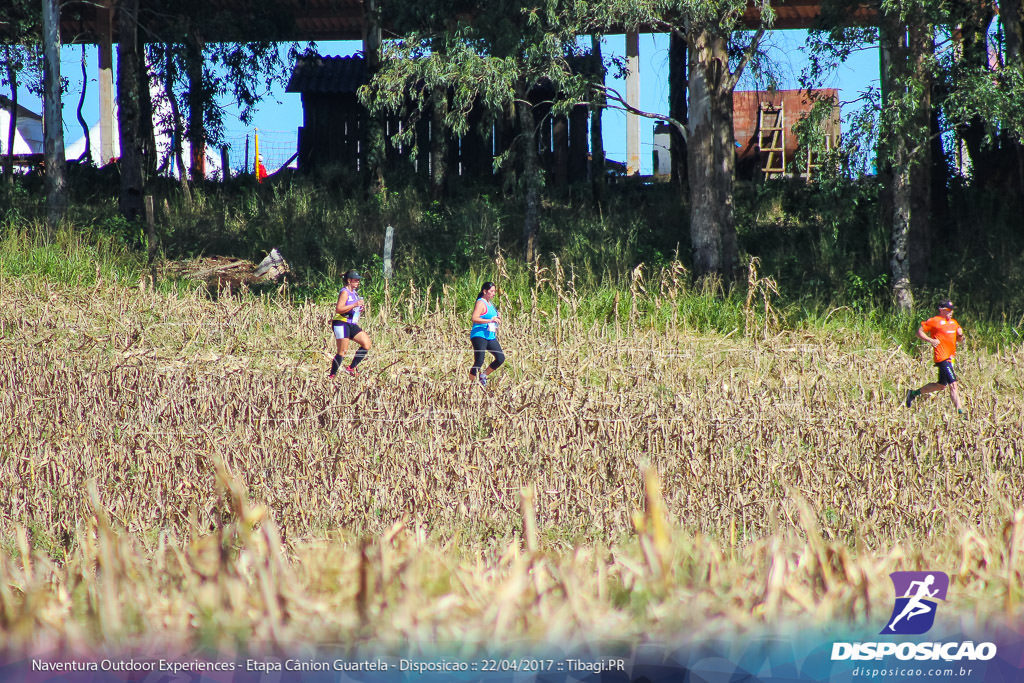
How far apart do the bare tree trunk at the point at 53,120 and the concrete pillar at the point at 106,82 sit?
127 inches

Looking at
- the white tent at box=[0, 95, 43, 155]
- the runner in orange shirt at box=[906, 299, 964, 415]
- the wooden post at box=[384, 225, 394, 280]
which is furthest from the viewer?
the white tent at box=[0, 95, 43, 155]

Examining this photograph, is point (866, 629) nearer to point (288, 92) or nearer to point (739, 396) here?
point (739, 396)

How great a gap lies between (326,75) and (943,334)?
1820cm

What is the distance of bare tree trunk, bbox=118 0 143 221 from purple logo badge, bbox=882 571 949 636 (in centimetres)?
2031

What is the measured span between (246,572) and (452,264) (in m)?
16.3

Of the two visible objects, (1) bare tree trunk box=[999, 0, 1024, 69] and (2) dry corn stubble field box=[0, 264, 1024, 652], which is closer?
(2) dry corn stubble field box=[0, 264, 1024, 652]

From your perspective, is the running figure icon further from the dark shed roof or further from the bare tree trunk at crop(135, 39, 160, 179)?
the dark shed roof

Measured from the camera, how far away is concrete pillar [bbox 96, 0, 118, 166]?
77.0 feet

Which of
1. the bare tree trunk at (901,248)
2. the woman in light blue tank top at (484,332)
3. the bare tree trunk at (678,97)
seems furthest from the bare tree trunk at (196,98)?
A: the bare tree trunk at (901,248)

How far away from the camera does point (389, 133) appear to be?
79.7ft

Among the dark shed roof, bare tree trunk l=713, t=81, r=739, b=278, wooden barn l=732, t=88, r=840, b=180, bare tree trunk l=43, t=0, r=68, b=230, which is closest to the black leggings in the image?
bare tree trunk l=713, t=81, r=739, b=278

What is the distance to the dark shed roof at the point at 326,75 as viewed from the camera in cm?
2384

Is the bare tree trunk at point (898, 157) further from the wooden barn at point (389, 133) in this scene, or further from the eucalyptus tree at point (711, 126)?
the wooden barn at point (389, 133)

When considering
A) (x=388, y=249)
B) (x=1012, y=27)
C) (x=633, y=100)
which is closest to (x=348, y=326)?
(x=388, y=249)
